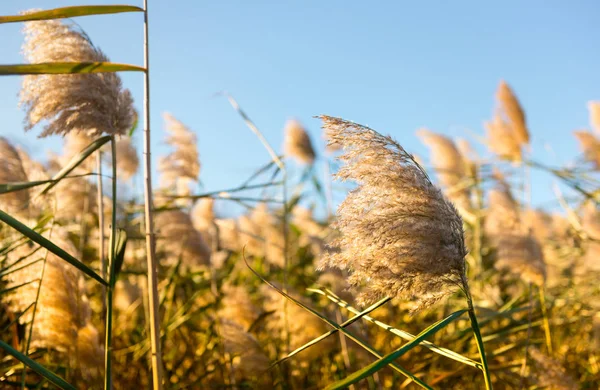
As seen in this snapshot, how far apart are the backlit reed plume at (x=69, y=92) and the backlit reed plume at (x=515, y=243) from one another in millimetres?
2308

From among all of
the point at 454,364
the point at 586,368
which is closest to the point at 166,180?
the point at 454,364

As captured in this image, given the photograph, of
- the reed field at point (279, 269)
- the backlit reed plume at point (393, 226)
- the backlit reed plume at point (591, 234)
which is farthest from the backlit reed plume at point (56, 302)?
the backlit reed plume at point (591, 234)

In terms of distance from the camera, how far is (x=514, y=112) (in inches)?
180

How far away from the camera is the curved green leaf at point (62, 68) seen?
1.22 metres

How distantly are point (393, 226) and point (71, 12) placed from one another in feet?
3.31

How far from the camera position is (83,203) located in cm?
436

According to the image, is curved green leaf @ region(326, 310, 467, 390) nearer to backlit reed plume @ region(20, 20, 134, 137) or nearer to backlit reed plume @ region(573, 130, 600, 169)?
backlit reed plume @ region(20, 20, 134, 137)

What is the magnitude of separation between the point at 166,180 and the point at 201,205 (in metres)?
0.68

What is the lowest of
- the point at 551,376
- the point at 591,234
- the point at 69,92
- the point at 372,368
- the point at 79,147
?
the point at 551,376

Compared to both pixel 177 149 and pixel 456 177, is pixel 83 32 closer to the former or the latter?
pixel 177 149

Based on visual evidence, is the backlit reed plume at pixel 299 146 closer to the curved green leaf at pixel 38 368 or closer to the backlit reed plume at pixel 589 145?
the backlit reed plume at pixel 589 145

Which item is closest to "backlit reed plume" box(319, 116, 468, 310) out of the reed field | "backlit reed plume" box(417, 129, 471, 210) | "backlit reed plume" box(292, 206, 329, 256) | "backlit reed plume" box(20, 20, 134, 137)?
the reed field

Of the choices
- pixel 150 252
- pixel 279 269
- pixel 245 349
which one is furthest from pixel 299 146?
pixel 150 252

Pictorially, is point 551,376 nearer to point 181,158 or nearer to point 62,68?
point 62,68
